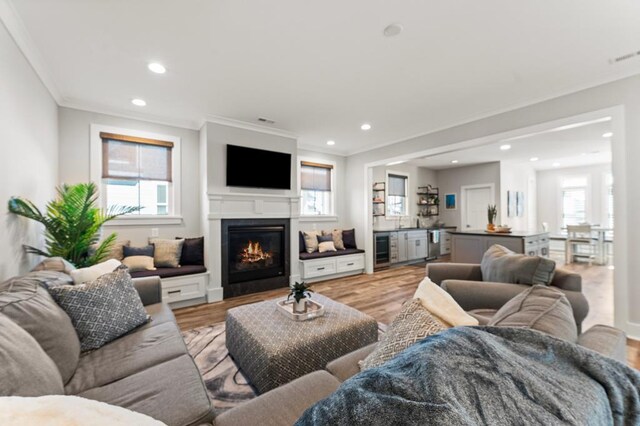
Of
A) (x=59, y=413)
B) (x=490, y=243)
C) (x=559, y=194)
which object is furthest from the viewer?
(x=559, y=194)

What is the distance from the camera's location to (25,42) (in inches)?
82.7

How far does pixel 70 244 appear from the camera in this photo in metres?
2.45

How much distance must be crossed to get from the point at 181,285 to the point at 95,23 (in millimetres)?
2813

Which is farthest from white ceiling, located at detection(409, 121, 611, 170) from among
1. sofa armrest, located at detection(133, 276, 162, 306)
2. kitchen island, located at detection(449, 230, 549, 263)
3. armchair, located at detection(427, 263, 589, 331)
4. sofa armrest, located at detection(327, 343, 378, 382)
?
sofa armrest, located at detection(133, 276, 162, 306)

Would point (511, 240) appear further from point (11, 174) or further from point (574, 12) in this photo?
point (11, 174)

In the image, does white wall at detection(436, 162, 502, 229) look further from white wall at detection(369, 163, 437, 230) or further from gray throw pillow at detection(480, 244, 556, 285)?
gray throw pillow at detection(480, 244, 556, 285)

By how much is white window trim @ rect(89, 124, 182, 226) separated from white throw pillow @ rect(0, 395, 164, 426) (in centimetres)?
364

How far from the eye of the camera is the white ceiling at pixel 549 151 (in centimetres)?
457

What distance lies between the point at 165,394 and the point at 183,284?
8.61ft

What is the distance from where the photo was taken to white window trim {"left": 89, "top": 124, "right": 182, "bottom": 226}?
11.1 feet

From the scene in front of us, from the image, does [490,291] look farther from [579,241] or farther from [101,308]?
[579,241]

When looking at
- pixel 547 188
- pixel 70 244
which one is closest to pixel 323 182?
pixel 70 244

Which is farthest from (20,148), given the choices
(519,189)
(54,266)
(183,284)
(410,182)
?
(519,189)

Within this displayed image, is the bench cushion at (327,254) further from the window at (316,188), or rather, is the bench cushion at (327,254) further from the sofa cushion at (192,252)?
the sofa cushion at (192,252)
